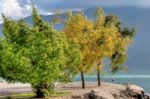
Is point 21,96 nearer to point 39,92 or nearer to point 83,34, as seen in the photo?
point 39,92

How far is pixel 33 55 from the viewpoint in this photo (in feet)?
214

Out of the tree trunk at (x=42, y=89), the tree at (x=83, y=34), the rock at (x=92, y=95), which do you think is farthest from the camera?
the tree at (x=83, y=34)

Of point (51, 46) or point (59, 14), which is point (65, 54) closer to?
point (51, 46)

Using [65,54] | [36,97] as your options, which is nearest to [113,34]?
[65,54]

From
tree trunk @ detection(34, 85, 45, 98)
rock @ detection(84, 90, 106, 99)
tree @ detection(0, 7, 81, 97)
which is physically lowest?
rock @ detection(84, 90, 106, 99)

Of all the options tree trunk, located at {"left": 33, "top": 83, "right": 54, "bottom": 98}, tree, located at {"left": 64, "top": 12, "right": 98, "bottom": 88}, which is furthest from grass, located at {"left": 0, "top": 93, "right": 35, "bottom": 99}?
tree, located at {"left": 64, "top": 12, "right": 98, "bottom": 88}

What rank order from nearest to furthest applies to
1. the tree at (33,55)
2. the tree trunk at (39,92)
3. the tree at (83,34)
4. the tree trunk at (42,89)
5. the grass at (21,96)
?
the tree at (33,55), the tree trunk at (42,89), the tree trunk at (39,92), the grass at (21,96), the tree at (83,34)

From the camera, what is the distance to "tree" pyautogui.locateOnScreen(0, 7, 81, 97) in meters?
64.2

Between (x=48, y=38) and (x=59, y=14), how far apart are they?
1751cm

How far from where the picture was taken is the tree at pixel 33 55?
64188mm

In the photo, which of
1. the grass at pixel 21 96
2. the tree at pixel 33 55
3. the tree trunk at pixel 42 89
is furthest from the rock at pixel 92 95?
the grass at pixel 21 96

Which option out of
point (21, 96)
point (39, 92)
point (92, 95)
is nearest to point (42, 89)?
point (39, 92)

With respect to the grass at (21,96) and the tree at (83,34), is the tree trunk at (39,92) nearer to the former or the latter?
the grass at (21,96)

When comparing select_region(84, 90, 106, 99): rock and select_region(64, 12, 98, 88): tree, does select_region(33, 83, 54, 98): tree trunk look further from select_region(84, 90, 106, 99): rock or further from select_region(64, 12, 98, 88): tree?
select_region(64, 12, 98, 88): tree
